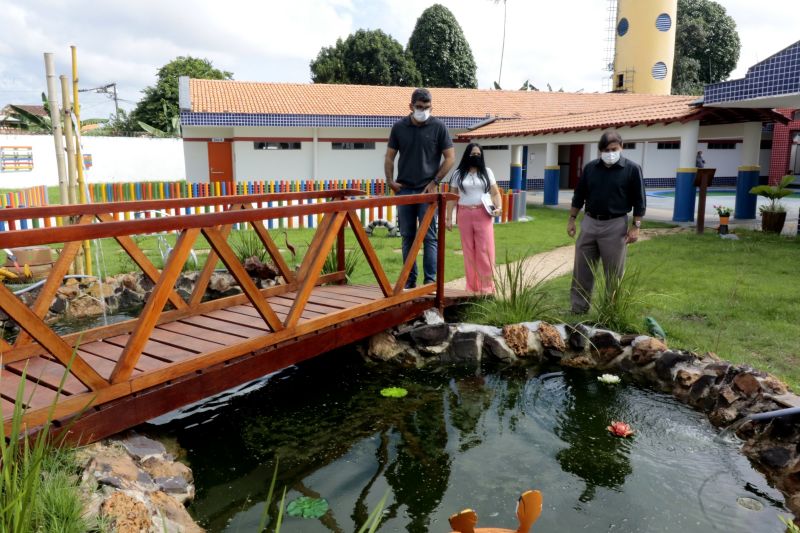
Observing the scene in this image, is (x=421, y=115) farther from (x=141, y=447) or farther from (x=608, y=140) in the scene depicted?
(x=141, y=447)

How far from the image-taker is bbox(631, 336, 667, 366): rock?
14.9 feet

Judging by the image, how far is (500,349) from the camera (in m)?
4.97

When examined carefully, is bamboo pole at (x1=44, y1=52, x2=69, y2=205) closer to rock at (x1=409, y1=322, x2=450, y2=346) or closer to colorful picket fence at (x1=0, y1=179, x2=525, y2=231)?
rock at (x1=409, y1=322, x2=450, y2=346)

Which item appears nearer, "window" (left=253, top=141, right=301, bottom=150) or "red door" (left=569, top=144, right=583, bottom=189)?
"window" (left=253, top=141, right=301, bottom=150)

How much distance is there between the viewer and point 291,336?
3.86 metres

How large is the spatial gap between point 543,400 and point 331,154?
55.7 feet

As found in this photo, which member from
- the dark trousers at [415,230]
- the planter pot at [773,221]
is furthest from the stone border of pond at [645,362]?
the planter pot at [773,221]

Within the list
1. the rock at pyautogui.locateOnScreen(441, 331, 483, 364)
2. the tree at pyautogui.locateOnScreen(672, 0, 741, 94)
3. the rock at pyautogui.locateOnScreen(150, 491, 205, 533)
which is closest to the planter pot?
the rock at pyautogui.locateOnScreen(441, 331, 483, 364)

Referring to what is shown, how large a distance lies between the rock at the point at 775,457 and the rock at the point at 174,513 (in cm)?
300

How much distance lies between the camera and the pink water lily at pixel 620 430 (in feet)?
12.3

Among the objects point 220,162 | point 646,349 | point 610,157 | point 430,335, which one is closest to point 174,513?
point 430,335

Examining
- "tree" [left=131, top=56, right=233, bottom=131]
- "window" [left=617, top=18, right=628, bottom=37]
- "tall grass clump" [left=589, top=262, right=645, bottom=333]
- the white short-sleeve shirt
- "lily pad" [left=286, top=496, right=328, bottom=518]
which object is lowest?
"lily pad" [left=286, top=496, right=328, bottom=518]

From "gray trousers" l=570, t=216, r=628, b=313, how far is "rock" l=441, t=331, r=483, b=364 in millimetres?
1059

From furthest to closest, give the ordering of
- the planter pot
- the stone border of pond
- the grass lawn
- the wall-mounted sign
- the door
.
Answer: the wall-mounted sign, the door, the planter pot, the grass lawn, the stone border of pond
